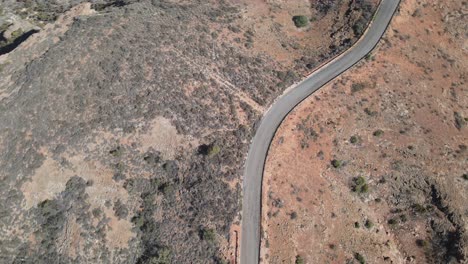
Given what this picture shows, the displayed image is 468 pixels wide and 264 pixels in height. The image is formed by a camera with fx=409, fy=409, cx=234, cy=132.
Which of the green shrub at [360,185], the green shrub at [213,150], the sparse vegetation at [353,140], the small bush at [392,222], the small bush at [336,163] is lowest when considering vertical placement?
the small bush at [392,222]

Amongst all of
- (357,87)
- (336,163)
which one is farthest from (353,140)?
(357,87)

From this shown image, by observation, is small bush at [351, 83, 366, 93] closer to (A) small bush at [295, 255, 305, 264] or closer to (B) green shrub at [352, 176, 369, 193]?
(B) green shrub at [352, 176, 369, 193]

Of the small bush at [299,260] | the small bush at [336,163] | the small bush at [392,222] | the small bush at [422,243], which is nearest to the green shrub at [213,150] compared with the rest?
the small bush at [336,163]

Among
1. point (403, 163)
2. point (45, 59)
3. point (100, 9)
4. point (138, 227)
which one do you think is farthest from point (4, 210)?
point (403, 163)

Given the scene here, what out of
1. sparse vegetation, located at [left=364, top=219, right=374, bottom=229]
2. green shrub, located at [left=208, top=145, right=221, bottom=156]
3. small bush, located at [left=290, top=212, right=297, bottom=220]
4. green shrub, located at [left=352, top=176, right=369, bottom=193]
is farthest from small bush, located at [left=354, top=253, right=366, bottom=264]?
green shrub, located at [left=208, top=145, right=221, bottom=156]

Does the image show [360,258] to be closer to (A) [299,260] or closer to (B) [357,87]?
(A) [299,260]

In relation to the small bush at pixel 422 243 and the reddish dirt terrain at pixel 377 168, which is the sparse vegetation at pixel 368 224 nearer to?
the reddish dirt terrain at pixel 377 168
